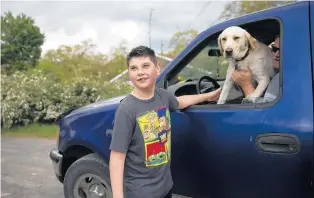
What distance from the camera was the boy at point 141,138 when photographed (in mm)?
1974

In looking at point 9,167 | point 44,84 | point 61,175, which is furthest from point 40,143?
point 61,175

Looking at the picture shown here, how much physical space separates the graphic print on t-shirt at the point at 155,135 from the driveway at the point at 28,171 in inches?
109

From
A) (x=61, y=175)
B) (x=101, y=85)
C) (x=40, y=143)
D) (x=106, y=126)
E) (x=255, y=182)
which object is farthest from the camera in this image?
(x=101, y=85)

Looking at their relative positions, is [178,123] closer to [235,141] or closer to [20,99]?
[235,141]

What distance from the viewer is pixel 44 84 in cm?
1041

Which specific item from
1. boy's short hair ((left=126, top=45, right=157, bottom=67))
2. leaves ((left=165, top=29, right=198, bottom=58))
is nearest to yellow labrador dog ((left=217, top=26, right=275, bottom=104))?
boy's short hair ((left=126, top=45, right=157, bottom=67))

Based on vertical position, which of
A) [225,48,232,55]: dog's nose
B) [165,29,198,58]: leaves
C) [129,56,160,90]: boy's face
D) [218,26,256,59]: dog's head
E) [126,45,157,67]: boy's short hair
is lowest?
[129,56,160,90]: boy's face

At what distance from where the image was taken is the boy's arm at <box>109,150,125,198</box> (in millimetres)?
1943

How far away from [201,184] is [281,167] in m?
0.67

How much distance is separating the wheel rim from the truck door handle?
1426mm

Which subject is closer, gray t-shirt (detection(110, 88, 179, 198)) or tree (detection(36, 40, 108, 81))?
gray t-shirt (detection(110, 88, 179, 198))

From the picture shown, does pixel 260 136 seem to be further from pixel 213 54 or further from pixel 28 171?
pixel 28 171

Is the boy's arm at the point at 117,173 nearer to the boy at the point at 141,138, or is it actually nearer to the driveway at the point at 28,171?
the boy at the point at 141,138

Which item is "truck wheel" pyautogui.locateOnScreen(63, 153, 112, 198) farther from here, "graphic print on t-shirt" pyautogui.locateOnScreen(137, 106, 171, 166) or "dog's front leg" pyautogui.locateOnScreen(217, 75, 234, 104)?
"dog's front leg" pyautogui.locateOnScreen(217, 75, 234, 104)
